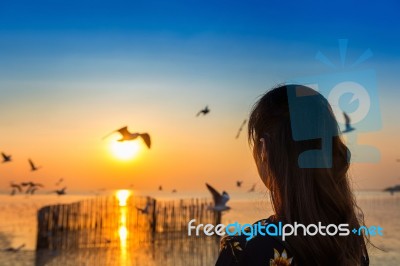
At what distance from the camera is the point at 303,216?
1.03 metres

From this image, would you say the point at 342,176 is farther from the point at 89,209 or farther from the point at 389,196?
the point at 389,196

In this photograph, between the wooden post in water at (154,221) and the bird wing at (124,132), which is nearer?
the bird wing at (124,132)

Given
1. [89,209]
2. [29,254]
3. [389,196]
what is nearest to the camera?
[29,254]

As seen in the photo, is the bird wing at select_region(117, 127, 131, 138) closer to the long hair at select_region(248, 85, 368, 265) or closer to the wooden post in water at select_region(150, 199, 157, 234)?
the long hair at select_region(248, 85, 368, 265)

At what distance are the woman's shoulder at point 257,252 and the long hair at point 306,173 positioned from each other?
26mm

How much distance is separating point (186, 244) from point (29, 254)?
2652mm

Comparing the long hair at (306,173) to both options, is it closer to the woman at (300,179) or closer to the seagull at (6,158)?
the woman at (300,179)

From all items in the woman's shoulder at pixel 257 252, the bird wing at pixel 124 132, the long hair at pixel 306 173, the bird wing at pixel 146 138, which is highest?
the bird wing at pixel 124 132

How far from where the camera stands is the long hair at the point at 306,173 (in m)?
1.03

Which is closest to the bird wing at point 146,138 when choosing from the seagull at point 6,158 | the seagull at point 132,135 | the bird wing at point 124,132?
the seagull at point 132,135

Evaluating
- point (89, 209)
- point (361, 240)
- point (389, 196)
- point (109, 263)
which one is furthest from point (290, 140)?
point (389, 196)

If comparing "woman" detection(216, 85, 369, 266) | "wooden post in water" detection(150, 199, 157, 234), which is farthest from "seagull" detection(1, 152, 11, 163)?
"woman" detection(216, 85, 369, 266)

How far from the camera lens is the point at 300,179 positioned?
1.04 metres

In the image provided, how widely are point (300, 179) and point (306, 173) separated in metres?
0.02
